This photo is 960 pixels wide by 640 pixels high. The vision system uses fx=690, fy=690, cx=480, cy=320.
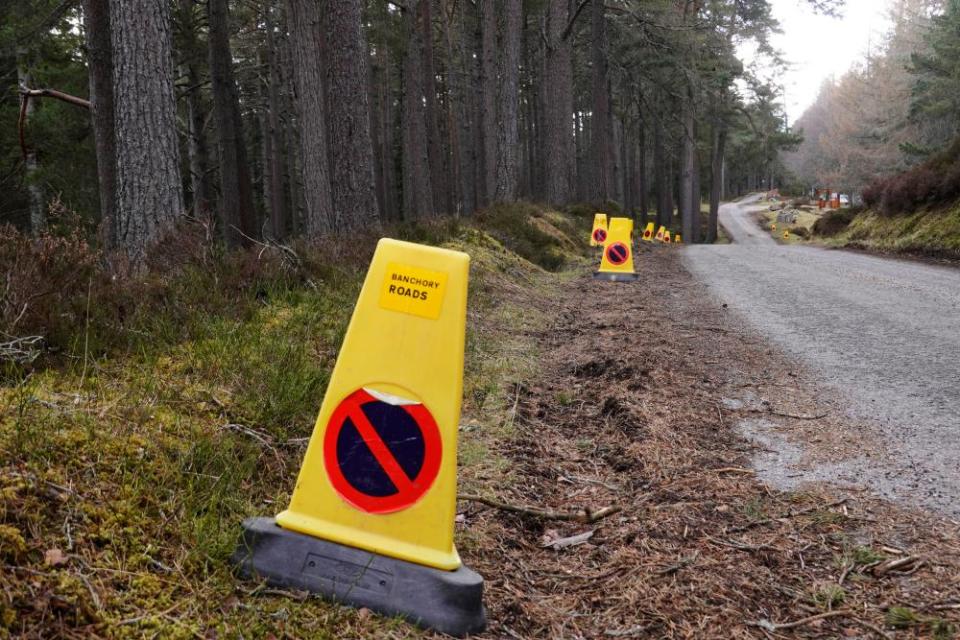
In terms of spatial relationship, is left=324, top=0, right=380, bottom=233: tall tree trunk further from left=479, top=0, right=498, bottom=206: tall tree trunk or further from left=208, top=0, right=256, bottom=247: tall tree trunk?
left=479, top=0, right=498, bottom=206: tall tree trunk

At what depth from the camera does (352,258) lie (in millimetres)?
7027

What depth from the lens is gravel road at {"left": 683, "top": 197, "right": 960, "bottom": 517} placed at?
343 cm

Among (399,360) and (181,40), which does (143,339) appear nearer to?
(399,360)

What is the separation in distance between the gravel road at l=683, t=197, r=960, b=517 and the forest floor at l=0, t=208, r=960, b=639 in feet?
1.06

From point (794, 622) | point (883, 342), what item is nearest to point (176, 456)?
point (794, 622)

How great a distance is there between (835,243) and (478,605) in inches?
886

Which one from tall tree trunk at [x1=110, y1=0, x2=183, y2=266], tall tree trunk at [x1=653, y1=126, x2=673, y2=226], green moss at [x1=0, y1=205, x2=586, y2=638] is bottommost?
green moss at [x1=0, y1=205, x2=586, y2=638]

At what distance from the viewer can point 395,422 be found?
2.44 m

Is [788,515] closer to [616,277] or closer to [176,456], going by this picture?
[176,456]

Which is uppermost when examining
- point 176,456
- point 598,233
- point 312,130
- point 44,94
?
point 312,130

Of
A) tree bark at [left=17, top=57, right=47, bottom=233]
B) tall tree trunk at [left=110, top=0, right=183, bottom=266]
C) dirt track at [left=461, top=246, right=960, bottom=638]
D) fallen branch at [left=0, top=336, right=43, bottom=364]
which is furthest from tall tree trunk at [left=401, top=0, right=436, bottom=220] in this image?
fallen branch at [left=0, top=336, right=43, bottom=364]

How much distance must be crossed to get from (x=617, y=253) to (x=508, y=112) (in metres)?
8.40

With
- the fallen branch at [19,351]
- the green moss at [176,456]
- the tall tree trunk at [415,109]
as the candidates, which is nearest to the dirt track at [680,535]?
the green moss at [176,456]

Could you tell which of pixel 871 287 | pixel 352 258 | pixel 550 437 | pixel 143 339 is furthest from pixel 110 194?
pixel 871 287
